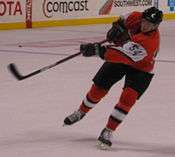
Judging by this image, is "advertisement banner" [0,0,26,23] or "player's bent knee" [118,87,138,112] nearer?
"player's bent knee" [118,87,138,112]

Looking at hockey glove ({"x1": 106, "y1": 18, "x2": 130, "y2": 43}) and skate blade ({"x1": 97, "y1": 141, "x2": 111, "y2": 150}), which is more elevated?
hockey glove ({"x1": 106, "y1": 18, "x2": 130, "y2": 43})

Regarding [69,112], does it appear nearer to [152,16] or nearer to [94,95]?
[94,95]

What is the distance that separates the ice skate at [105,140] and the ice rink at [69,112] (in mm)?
46

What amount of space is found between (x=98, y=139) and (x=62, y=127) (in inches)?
26.3

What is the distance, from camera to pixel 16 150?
441cm

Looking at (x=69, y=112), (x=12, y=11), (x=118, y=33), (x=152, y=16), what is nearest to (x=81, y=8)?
(x=12, y=11)

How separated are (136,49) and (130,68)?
212mm

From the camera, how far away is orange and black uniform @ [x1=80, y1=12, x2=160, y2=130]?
4.44m

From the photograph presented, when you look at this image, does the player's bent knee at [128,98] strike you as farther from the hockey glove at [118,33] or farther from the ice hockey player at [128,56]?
the hockey glove at [118,33]

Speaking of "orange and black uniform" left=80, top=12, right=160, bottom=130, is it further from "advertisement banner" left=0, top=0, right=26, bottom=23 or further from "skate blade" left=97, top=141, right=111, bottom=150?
"advertisement banner" left=0, top=0, right=26, bottom=23

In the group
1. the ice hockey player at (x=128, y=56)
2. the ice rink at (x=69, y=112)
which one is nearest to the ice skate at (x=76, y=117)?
the ice rink at (x=69, y=112)

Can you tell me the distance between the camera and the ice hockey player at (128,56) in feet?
14.5

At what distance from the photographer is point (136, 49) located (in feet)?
14.4

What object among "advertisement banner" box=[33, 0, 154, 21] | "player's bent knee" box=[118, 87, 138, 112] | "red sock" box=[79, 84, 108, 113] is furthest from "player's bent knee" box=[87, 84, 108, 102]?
"advertisement banner" box=[33, 0, 154, 21]
